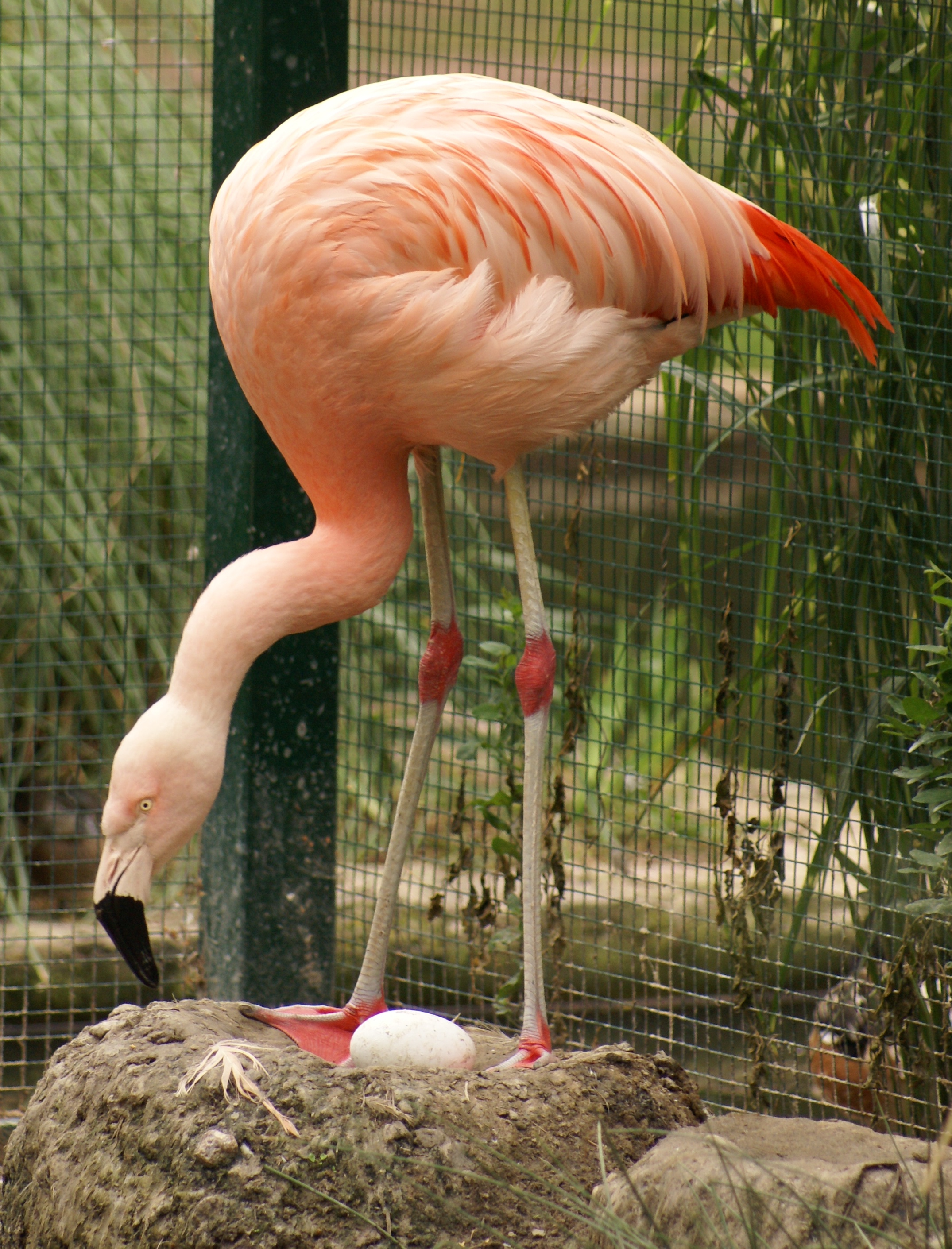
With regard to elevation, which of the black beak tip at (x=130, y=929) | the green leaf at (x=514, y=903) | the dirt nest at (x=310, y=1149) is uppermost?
the black beak tip at (x=130, y=929)

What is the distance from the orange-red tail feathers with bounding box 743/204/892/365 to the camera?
274 centimetres

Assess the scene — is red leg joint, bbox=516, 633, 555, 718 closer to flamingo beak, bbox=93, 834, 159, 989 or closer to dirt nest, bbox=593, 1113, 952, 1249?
flamingo beak, bbox=93, 834, 159, 989

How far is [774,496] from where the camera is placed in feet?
11.0

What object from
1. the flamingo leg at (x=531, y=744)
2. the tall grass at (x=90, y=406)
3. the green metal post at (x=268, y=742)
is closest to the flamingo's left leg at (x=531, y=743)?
the flamingo leg at (x=531, y=744)

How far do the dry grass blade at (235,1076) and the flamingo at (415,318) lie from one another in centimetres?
41

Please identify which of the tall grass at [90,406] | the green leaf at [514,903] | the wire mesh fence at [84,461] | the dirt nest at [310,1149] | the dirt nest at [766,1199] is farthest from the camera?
the tall grass at [90,406]

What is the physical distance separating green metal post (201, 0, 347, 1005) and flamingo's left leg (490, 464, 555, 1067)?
37.3 inches

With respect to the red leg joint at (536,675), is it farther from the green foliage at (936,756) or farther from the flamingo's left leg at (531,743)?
the green foliage at (936,756)

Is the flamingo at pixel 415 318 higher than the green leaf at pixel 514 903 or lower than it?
higher

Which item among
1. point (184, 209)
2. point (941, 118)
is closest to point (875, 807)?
point (941, 118)

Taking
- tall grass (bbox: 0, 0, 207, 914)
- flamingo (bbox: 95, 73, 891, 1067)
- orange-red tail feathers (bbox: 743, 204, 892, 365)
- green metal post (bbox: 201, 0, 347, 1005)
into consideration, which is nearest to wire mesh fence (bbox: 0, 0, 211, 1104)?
tall grass (bbox: 0, 0, 207, 914)

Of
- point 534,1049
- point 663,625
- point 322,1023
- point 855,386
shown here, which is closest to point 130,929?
point 322,1023

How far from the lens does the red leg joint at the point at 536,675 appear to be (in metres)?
2.77

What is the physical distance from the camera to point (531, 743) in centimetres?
272
